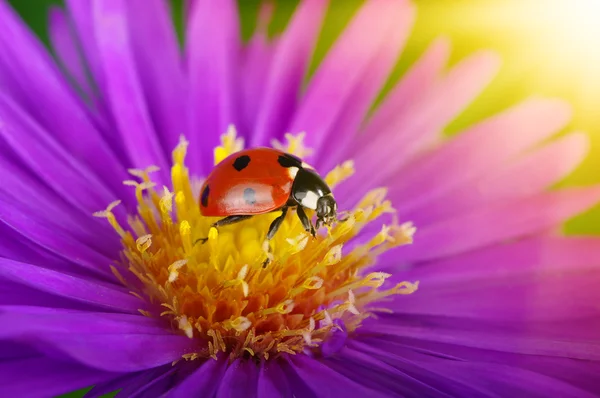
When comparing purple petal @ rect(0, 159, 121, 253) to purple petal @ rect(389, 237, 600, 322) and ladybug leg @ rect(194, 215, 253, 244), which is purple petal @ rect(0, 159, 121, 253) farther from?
purple petal @ rect(389, 237, 600, 322)

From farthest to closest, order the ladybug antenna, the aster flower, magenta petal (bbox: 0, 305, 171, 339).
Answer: the ladybug antenna < the aster flower < magenta petal (bbox: 0, 305, 171, 339)

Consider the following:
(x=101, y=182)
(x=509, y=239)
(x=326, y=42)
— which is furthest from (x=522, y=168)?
(x=101, y=182)

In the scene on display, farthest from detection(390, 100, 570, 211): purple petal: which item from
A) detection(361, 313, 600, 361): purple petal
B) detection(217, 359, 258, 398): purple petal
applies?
detection(217, 359, 258, 398): purple petal

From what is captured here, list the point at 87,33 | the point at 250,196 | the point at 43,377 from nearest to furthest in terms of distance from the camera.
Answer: the point at 43,377 → the point at 250,196 → the point at 87,33

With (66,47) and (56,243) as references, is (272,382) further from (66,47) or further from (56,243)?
(66,47)

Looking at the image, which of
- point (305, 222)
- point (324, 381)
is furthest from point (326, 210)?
point (324, 381)
